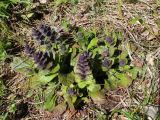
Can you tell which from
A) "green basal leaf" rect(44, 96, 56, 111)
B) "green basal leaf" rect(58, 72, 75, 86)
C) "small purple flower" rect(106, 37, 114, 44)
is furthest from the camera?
"small purple flower" rect(106, 37, 114, 44)

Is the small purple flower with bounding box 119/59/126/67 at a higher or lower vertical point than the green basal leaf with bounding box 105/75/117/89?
higher

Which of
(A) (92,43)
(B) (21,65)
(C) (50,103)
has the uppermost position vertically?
(A) (92,43)

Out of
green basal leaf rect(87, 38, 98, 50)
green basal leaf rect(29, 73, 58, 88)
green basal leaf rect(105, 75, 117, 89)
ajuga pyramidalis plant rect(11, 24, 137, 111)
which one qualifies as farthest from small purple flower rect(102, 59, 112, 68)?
green basal leaf rect(29, 73, 58, 88)

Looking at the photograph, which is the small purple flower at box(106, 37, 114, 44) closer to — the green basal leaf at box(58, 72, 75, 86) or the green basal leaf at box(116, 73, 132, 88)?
the green basal leaf at box(116, 73, 132, 88)

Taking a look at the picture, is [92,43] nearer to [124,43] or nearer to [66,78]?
[124,43]

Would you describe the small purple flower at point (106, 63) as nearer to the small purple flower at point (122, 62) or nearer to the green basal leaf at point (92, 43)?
the small purple flower at point (122, 62)

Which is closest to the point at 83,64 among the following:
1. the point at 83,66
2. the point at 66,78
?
the point at 83,66

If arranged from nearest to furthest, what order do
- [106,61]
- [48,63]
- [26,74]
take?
[48,63] → [106,61] → [26,74]

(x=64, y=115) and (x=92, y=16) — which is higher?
(x=92, y=16)

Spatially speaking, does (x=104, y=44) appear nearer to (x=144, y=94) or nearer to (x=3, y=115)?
(x=144, y=94)

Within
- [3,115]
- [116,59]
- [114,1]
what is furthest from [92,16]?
[3,115]

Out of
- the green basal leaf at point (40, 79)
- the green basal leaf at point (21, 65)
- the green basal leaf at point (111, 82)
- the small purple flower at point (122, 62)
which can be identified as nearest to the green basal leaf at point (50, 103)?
the green basal leaf at point (40, 79)
